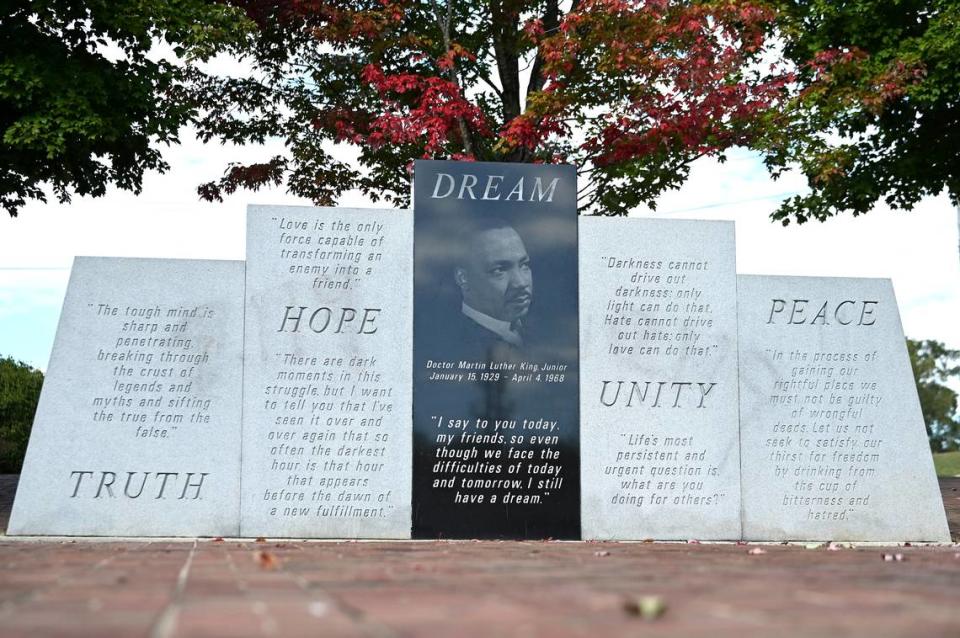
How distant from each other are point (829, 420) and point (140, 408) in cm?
666

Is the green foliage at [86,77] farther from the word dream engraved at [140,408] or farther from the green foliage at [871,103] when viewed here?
the green foliage at [871,103]

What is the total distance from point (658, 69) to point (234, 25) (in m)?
5.55

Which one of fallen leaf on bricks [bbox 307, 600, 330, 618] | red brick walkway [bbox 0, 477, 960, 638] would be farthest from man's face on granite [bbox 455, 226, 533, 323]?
fallen leaf on bricks [bbox 307, 600, 330, 618]

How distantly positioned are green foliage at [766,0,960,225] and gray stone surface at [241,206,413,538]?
799 cm

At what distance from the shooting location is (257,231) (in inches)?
417

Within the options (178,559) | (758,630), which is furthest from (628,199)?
(758,630)

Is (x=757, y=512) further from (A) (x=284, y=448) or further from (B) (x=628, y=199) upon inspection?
(B) (x=628, y=199)

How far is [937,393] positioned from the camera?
66.6 meters

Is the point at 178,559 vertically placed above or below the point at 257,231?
below

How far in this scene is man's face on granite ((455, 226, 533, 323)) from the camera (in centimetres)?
1061

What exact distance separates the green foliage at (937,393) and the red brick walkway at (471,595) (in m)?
60.6

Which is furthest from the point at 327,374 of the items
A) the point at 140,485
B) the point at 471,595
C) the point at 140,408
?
the point at 471,595

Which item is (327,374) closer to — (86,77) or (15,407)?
(86,77)

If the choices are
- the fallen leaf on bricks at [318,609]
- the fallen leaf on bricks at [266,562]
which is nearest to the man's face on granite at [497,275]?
the fallen leaf on bricks at [266,562]
